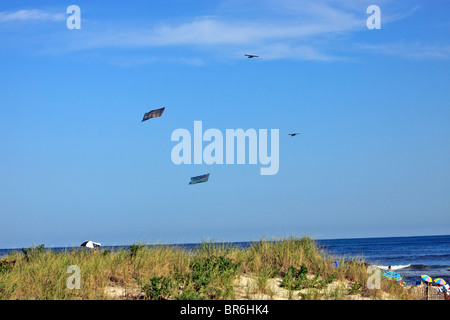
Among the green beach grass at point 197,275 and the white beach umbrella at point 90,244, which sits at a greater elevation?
the white beach umbrella at point 90,244

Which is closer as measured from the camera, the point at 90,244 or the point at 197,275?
the point at 197,275

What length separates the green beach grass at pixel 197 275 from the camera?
14219 millimetres

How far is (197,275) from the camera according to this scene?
1520 centimetres

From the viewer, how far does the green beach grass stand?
46.6 feet

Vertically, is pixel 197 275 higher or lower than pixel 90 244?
lower

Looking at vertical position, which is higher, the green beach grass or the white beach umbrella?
the white beach umbrella

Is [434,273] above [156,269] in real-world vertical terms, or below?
below

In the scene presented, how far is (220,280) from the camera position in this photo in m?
15.2

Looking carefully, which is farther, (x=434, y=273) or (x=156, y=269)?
(x=434, y=273)

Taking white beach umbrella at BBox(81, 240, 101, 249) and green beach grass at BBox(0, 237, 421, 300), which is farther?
white beach umbrella at BBox(81, 240, 101, 249)

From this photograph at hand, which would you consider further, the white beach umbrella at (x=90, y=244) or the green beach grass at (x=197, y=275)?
the white beach umbrella at (x=90, y=244)
